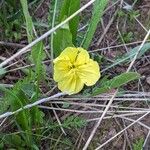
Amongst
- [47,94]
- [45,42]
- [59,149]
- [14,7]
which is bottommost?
[59,149]

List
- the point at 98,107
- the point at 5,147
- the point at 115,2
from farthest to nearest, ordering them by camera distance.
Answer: the point at 115,2 → the point at 98,107 → the point at 5,147

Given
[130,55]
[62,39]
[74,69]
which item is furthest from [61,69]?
[130,55]

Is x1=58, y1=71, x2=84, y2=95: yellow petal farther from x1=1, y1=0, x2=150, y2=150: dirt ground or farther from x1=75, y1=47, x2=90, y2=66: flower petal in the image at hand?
x1=1, y1=0, x2=150, y2=150: dirt ground

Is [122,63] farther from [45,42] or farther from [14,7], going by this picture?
[14,7]

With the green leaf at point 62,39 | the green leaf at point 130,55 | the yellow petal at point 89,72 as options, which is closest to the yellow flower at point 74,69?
the yellow petal at point 89,72

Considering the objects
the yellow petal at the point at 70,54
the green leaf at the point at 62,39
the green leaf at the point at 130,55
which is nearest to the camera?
the yellow petal at the point at 70,54

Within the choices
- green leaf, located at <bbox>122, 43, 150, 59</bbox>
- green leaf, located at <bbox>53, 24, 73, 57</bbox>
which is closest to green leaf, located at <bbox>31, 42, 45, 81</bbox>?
green leaf, located at <bbox>53, 24, 73, 57</bbox>

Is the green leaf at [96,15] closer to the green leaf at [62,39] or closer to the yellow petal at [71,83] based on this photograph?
the green leaf at [62,39]

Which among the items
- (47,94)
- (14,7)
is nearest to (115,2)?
(14,7)
